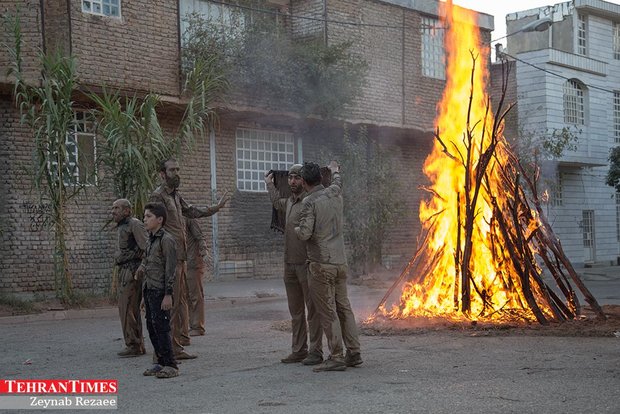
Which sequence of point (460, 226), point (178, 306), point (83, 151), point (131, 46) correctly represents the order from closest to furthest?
point (178, 306) < point (460, 226) < point (83, 151) < point (131, 46)

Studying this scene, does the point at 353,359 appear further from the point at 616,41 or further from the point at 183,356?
the point at 616,41

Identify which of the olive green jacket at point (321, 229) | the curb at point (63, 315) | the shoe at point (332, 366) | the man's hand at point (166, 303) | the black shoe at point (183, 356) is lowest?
the curb at point (63, 315)

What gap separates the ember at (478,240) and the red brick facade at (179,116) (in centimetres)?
607

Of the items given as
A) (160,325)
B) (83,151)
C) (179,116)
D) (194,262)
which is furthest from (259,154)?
(160,325)

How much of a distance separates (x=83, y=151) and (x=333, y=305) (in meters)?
8.24

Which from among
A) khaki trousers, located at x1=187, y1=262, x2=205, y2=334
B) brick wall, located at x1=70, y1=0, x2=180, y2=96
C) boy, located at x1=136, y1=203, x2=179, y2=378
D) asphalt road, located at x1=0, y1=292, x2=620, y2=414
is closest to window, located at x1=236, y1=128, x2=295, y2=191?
brick wall, located at x1=70, y1=0, x2=180, y2=96

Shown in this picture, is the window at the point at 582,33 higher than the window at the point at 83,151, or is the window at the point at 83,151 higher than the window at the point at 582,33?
the window at the point at 582,33

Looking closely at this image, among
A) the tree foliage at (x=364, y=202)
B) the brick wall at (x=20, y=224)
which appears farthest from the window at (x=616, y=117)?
the brick wall at (x=20, y=224)

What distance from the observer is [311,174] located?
A: 7.90 metres

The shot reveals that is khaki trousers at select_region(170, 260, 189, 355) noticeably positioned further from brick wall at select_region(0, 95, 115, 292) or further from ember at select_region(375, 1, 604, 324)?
brick wall at select_region(0, 95, 115, 292)

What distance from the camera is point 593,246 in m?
31.8

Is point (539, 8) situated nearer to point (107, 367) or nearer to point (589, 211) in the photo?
point (589, 211)

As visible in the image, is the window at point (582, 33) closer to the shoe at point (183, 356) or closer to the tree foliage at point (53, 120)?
the tree foliage at point (53, 120)

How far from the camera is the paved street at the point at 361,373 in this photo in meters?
6.12
